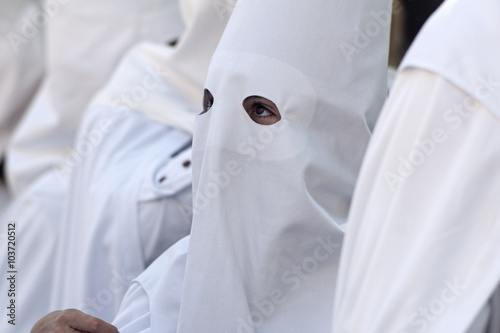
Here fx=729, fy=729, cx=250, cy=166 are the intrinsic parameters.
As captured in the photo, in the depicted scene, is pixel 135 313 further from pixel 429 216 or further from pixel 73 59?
pixel 73 59

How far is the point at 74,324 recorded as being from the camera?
5.41 feet

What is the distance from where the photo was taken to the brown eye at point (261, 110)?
62.8 inches

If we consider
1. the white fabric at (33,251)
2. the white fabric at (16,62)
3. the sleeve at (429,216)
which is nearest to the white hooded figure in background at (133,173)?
the white fabric at (33,251)

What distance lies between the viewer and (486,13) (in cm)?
116

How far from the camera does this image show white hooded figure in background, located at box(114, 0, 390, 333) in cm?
158

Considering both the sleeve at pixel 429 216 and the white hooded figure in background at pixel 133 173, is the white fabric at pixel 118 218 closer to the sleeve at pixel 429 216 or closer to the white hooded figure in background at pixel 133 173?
the white hooded figure in background at pixel 133 173

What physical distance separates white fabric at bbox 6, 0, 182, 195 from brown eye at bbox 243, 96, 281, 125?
6.21 ft

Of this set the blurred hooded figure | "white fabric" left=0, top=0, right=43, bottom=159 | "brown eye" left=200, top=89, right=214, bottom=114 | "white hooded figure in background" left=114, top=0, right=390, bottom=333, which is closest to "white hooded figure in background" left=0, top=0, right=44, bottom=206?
"white fabric" left=0, top=0, right=43, bottom=159

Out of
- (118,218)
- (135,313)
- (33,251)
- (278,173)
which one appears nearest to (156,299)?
(135,313)

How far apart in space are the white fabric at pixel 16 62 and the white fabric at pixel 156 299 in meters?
2.45

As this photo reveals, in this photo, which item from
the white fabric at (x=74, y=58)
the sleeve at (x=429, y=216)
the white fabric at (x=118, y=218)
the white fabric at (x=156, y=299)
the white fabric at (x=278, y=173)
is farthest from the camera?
the white fabric at (x=74, y=58)

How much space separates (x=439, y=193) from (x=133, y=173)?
1508mm

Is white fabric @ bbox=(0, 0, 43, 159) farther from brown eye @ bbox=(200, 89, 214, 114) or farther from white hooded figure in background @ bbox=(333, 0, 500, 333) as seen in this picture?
white hooded figure in background @ bbox=(333, 0, 500, 333)

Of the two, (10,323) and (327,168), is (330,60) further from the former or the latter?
(10,323)
